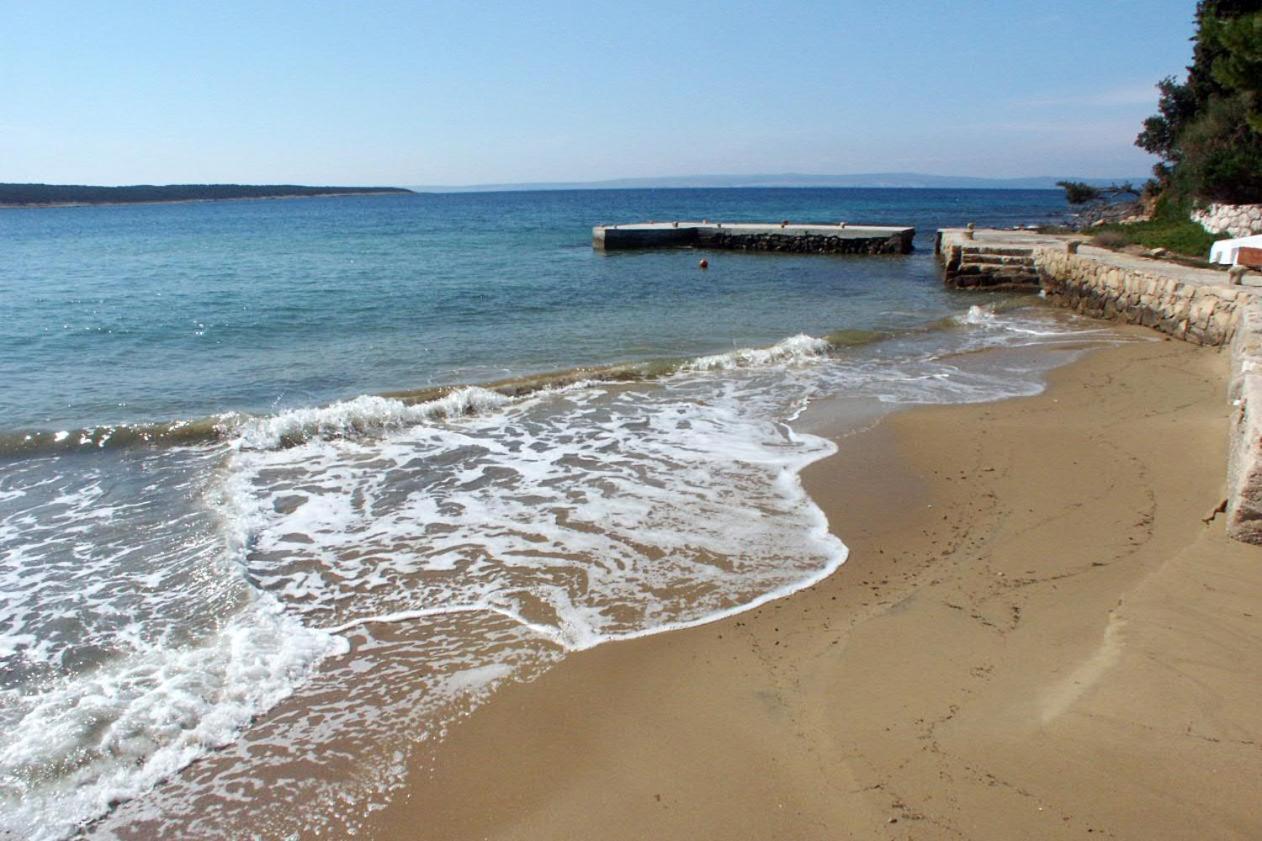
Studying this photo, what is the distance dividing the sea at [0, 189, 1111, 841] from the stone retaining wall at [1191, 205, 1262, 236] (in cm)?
666

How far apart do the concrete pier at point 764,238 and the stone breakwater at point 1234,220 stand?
41.8 feet

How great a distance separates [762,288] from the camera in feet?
80.0

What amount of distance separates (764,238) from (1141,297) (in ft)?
71.2

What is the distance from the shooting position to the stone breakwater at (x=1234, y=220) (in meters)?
20.4

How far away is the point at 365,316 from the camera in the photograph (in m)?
18.8

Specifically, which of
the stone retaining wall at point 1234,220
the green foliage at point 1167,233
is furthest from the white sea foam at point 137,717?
the stone retaining wall at point 1234,220

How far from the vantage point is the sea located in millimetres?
4133

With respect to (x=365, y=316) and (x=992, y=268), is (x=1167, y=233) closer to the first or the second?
(x=992, y=268)

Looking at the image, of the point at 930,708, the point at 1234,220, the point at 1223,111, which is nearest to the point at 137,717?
the point at 930,708

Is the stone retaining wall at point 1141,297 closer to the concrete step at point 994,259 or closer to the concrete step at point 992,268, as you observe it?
the concrete step at point 992,268

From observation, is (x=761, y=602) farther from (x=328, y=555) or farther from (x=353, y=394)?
(x=353, y=394)

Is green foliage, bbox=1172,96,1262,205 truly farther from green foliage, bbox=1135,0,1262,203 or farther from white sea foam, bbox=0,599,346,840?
white sea foam, bbox=0,599,346,840

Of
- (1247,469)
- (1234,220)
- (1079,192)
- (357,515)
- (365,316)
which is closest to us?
(1247,469)

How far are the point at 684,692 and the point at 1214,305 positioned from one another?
1298cm
